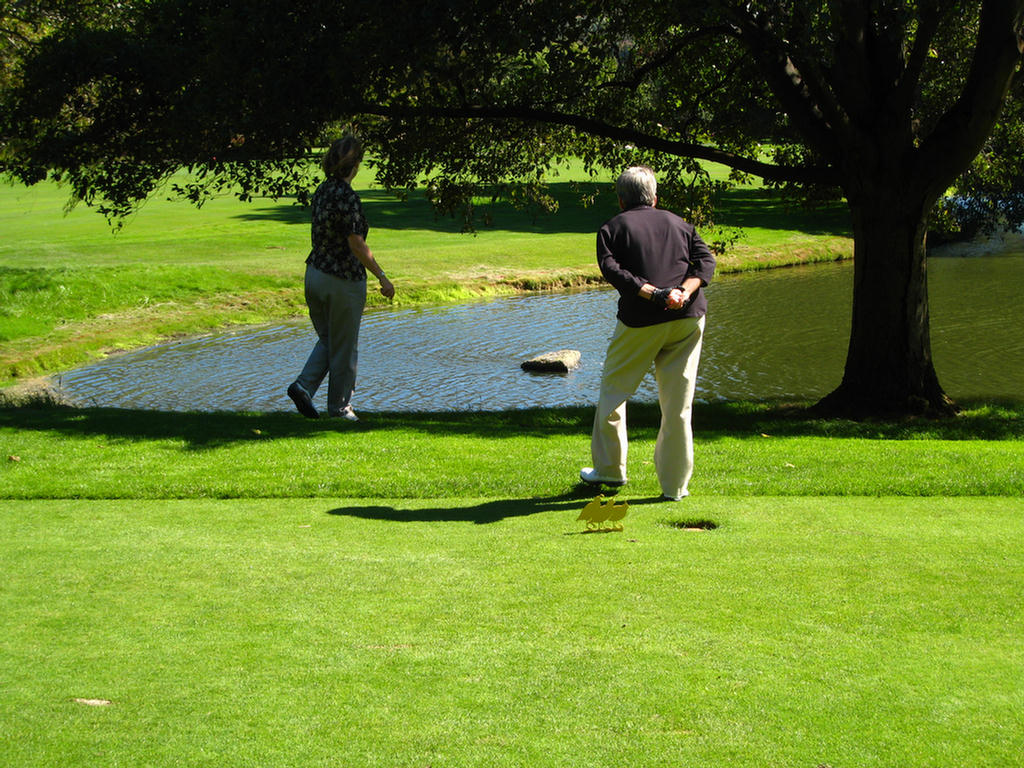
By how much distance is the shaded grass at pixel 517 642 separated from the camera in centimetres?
372

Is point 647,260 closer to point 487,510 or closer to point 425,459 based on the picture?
point 487,510

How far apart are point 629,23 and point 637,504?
9.55 m

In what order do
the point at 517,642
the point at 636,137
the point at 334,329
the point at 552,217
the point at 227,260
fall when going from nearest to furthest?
the point at 517,642 → the point at 334,329 → the point at 636,137 → the point at 227,260 → the point at 552,217

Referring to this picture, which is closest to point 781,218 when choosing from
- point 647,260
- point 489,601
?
point 647,260

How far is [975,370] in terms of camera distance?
19016 millimetres

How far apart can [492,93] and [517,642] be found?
11455mm

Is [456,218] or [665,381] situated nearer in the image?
[665,381]

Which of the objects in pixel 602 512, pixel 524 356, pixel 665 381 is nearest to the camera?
pixel 602 512

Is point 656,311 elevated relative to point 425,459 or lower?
elevated

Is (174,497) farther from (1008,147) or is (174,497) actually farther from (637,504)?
(1008,147)

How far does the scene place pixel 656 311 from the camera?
700cm

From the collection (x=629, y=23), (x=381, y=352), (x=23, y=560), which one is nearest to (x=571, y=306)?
(x=381, y=352)

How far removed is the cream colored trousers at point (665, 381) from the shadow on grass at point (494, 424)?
3.37 meters

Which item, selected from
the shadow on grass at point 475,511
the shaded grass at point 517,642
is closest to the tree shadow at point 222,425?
the shadow on grass at point 475,511
